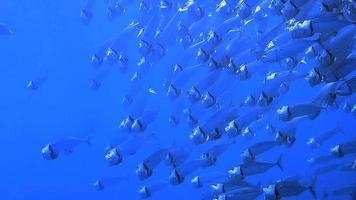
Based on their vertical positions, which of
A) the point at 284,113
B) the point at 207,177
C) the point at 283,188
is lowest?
the point at 283,188

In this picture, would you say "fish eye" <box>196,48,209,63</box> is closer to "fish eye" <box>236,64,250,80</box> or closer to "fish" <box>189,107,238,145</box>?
"fish eye" <box>236,64,250,80</box>

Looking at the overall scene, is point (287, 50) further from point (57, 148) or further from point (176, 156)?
point (57, 148)

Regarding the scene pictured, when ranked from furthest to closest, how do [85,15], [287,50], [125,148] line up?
1. [85,15]
2. [125,148]
3. [287,50]

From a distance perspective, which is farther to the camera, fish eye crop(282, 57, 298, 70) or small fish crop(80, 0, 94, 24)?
small fish crop(80, 0, 94, 24)

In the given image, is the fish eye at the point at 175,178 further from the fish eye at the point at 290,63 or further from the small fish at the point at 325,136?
the small fish at the point at 325,136

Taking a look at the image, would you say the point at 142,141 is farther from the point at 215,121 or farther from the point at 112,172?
the point at 112,172

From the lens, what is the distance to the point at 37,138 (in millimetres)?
14008

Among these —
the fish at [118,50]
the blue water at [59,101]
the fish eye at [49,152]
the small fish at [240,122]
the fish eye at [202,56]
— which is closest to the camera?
the small fish at [240,122]

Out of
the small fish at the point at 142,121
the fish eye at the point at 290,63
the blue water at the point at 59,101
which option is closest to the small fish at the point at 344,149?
the fish eye at the point at 290,63

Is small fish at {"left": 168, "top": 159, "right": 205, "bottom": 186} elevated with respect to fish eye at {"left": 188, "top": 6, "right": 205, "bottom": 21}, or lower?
lower

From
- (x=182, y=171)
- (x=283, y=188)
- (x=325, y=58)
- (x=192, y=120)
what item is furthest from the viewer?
(x=192, y=120)

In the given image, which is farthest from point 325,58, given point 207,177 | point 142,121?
point 207,177

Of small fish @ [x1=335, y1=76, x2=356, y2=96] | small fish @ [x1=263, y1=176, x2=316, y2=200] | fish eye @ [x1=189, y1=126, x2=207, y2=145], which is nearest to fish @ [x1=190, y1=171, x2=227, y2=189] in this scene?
fish eye @ [x1=189, y1=126, x2=207, y2=145]

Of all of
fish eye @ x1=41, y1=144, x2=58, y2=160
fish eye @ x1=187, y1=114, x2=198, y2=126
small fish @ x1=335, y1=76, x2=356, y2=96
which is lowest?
small fish @ x1=335, y1=76, x2=356, y2=96
